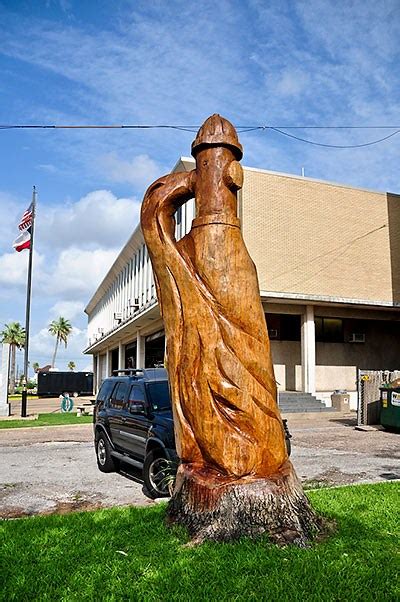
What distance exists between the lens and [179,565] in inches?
165

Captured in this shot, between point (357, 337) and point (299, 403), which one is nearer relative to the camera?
point (299, 403)

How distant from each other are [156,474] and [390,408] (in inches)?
437

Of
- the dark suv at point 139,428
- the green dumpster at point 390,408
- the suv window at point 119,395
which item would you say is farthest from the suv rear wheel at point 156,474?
the green dumpster at point 390,408

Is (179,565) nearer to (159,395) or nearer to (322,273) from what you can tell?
(159,395)

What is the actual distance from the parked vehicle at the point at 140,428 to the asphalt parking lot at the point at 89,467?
0.33m

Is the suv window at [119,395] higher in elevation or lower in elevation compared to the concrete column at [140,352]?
lower

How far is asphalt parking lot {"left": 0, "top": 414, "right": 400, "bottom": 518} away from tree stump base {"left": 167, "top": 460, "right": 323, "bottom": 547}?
7.98ft

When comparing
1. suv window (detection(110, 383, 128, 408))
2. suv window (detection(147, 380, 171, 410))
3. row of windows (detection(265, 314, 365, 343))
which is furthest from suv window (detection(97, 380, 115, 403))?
row of windows (detection(265, 314, 365, 343))

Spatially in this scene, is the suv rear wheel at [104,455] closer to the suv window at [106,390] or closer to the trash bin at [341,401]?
the suv window at [106,390]

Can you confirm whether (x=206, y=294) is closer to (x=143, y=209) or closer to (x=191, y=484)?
(x=143, y=209)

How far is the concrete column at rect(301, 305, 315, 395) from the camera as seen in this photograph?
24031mm

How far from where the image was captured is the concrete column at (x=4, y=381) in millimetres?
23188

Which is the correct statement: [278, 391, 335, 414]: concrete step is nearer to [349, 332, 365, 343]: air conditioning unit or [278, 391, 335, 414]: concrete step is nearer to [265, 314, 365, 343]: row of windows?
[265, 314, 365, 343]: row of windows

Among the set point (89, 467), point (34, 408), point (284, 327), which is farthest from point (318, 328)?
point (89, 467)
